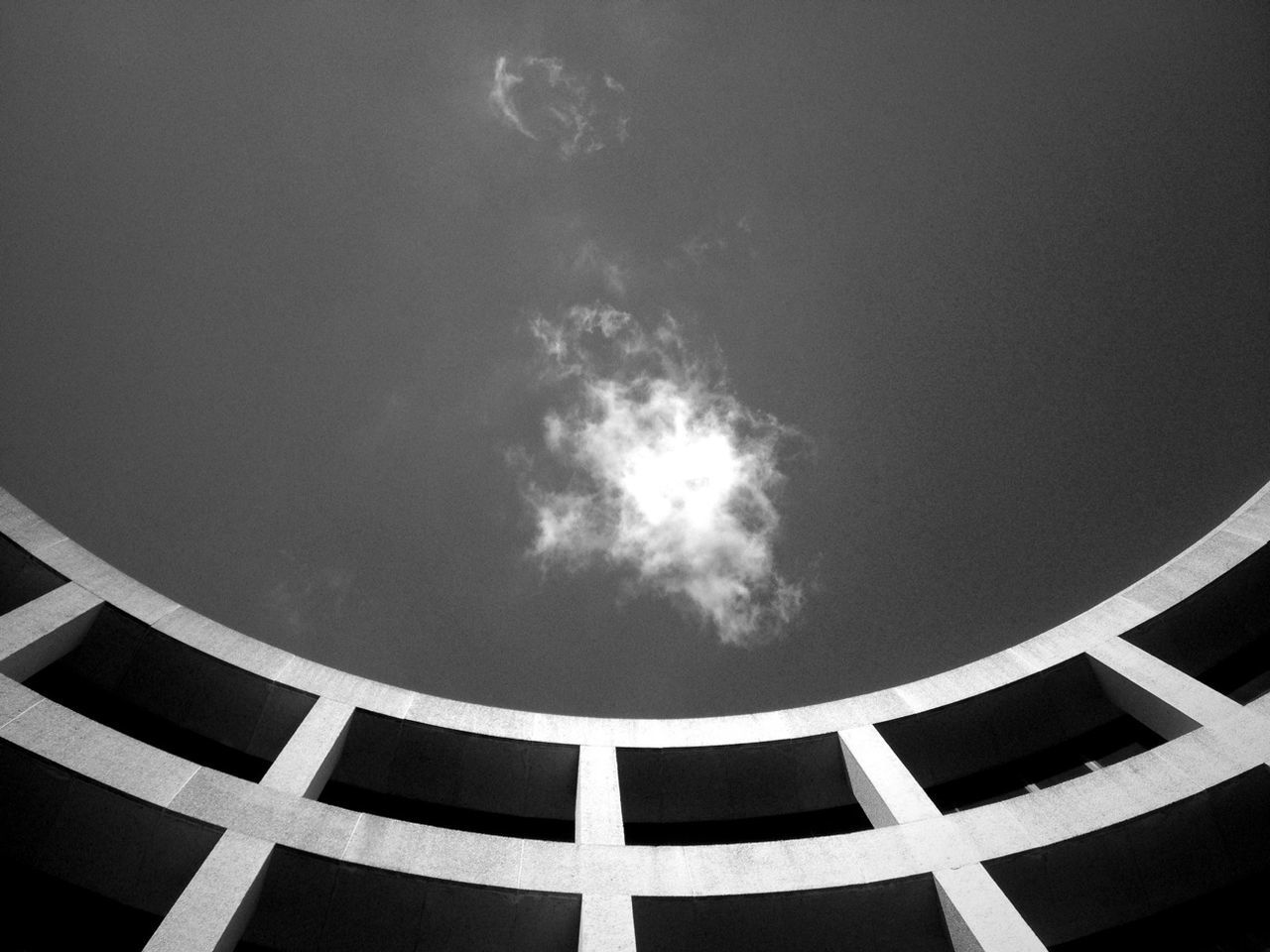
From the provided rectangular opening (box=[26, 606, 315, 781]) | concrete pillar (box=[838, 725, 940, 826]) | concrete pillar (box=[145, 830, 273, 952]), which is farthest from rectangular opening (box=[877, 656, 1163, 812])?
rectangular opening (box=[26, 606, 315, 781])

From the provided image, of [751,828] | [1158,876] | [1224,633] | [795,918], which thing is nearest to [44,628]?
[795,918]

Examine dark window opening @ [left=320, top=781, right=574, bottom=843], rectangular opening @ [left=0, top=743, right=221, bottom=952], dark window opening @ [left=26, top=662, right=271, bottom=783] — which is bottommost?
rectangular opening @ [left=0, top=743, right=221, bottom=952]

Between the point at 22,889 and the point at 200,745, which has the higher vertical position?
the point at 200,745

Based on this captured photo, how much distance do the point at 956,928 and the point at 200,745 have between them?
15.3m

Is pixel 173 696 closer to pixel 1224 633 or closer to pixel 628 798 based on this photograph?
pixel 628 798

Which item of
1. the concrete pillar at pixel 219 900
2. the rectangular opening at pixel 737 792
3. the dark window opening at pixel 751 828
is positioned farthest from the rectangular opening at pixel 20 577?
the dark window opening at pixel 751 828

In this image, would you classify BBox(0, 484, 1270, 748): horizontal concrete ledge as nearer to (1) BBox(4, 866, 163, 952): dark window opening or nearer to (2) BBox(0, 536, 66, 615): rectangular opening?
(2) BBox(0, 536, 66, 615): rectangular opening

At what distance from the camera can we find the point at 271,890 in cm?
1343

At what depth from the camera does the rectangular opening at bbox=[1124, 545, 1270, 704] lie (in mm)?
18125

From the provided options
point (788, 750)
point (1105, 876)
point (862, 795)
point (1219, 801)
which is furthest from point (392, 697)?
point (1219, 801)

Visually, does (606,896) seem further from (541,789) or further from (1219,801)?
(1219,801)

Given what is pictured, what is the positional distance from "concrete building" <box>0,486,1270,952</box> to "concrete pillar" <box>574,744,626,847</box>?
8 cm

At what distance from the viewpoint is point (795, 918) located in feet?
45.8

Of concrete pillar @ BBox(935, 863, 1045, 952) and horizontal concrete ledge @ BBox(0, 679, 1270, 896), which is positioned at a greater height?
horizontal concrete ledge @ BBox(0, 679, 1270, 896)
